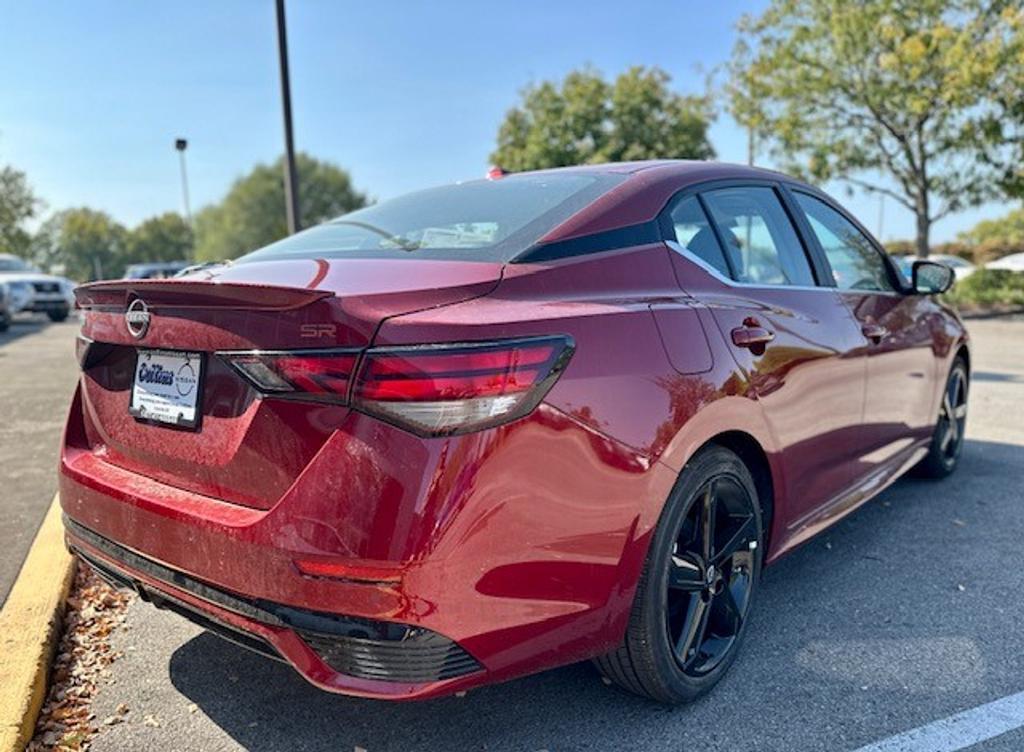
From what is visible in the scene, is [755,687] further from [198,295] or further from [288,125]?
[288,125]

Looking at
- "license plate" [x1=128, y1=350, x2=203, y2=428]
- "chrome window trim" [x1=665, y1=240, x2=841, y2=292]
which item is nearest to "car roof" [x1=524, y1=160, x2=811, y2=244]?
"chrome window trim" [x1=665, y1=240, x2=841, y2=292]

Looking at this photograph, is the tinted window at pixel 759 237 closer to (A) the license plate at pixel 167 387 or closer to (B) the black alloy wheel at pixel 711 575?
(B) the black alloy wheel at pixel 711 575

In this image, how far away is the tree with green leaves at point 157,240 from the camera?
92625 millimetres

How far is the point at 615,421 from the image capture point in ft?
6.66

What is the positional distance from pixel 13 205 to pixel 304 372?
46459 millimetres

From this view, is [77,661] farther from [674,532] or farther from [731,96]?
[731,96]

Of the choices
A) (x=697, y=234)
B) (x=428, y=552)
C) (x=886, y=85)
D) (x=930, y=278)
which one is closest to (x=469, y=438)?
(x=428, y=552)

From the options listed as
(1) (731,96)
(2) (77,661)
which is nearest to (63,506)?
(2) (77,661)

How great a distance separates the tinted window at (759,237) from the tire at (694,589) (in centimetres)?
77

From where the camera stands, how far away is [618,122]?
829 inches

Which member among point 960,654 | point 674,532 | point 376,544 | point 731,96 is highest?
point 731,96

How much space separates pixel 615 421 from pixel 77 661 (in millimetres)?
2143

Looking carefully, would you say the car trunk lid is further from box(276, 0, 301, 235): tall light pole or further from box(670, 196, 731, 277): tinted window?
box(276, 0, 301, 235): tall light pole

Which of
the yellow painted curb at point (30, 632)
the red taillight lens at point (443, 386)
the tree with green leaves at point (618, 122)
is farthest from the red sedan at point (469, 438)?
the tree with green leaves at point (618, 122)
